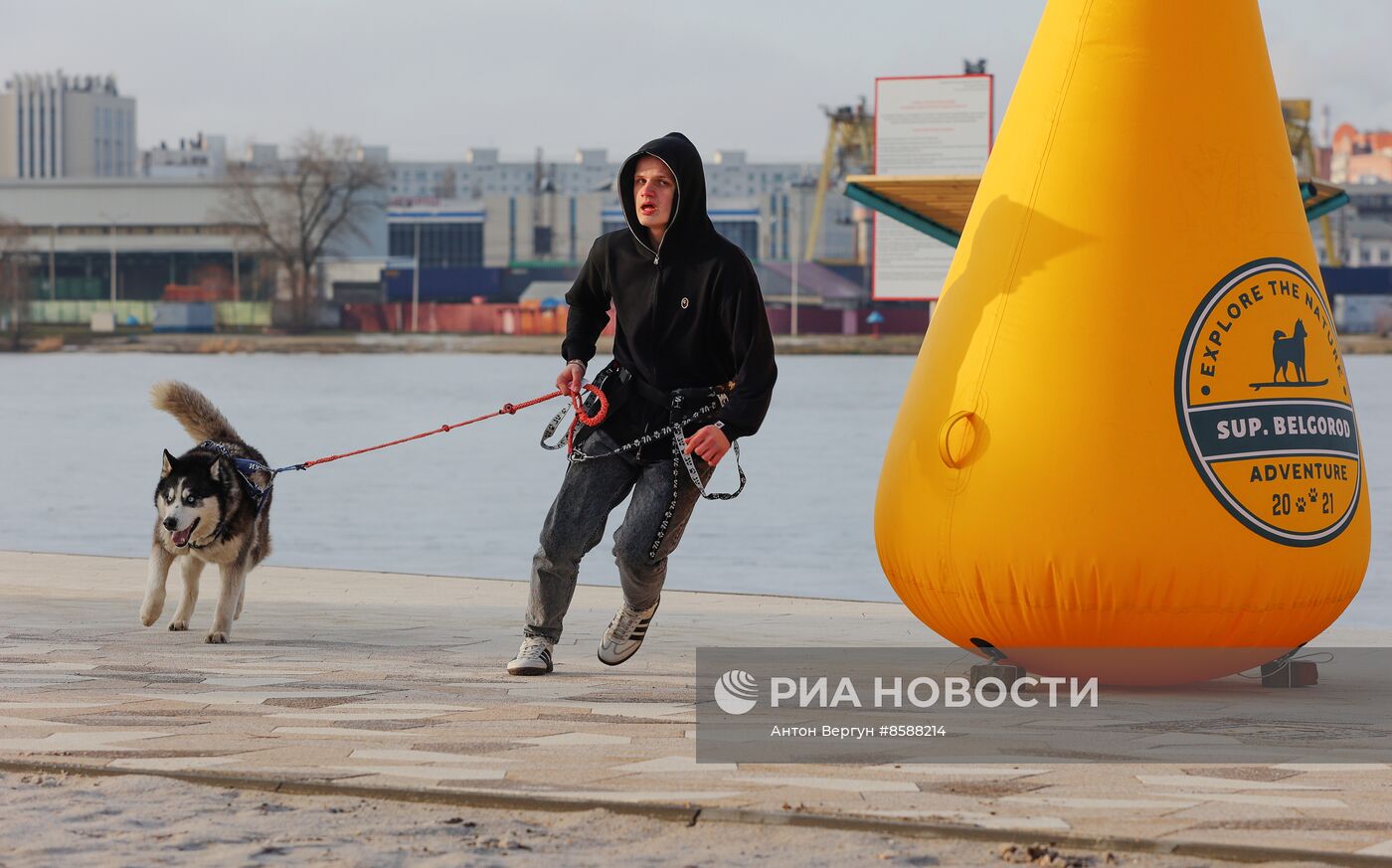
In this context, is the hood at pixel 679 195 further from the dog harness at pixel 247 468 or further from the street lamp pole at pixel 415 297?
the street lamp pole at pixel 415 297

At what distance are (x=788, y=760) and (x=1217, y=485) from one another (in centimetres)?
184

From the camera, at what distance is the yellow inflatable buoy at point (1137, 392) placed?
5.90 m

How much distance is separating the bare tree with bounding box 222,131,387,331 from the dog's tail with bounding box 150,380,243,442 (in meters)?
90.9

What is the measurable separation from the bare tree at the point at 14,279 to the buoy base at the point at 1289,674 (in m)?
86.1

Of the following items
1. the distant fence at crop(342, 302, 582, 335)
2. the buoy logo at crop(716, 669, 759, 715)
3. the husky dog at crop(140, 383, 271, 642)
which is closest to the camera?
the buoy logo at crop(716, 669, 759, 715)

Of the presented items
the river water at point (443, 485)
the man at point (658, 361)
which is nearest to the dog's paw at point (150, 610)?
the man at point (658, 361)

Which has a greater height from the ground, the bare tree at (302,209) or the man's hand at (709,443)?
the bare tree at (302,209)

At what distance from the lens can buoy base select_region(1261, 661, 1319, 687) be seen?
6.48 meters

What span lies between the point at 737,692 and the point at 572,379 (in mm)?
1164

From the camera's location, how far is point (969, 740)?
5203 mm

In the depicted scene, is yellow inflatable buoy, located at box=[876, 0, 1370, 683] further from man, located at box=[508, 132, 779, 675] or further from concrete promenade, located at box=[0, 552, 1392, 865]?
concrete promenade, located at box=[0, 552, 1392, 865]

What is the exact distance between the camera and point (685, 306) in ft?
20.1

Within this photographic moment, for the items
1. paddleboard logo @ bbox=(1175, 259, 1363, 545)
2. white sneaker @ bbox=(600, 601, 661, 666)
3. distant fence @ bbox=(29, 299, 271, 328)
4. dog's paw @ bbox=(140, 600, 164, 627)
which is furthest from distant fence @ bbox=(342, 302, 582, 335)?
Answer: paddleboard logo @ bbox=(1175, 259, 1363, 545)

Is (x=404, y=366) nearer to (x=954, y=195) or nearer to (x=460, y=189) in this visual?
(x=954, y=195)
